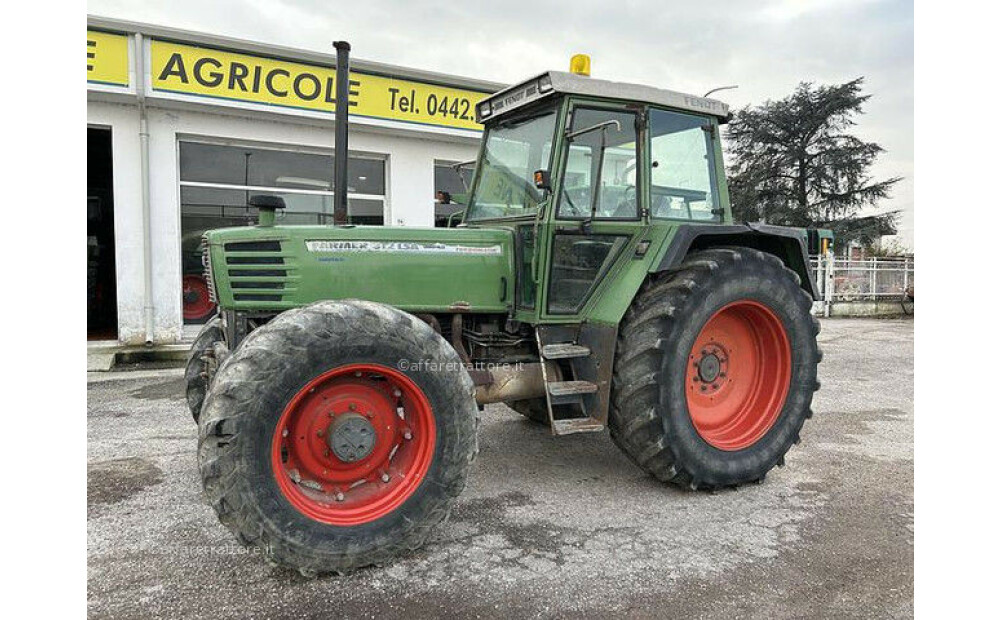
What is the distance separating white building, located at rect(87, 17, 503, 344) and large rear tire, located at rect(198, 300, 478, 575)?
6.52 m

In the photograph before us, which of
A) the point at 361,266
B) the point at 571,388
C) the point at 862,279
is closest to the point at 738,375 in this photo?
the point at 571,388

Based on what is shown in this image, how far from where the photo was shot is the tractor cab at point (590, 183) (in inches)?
147

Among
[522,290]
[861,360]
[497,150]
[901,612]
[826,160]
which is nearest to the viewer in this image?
[901,612]

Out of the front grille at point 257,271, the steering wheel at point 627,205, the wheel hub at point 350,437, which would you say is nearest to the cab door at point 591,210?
the steering wheel at point 627,205

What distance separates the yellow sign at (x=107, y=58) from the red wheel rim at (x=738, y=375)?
8171mm

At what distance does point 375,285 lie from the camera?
362cm

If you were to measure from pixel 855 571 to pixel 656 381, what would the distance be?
1268 mm

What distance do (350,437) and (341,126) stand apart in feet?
5.87

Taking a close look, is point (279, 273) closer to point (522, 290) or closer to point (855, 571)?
point (522, 290)

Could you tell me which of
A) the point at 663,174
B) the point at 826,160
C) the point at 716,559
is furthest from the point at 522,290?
the point at 826,160

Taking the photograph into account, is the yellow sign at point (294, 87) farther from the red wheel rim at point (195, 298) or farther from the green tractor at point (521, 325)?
the green tractor at point (521, 325)

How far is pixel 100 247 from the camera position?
39.3 ft

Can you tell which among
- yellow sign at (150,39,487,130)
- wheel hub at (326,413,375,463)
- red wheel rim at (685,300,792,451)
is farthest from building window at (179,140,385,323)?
wheel hub at (326,413,375,463)

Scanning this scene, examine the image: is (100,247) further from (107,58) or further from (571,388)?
(571,388)
